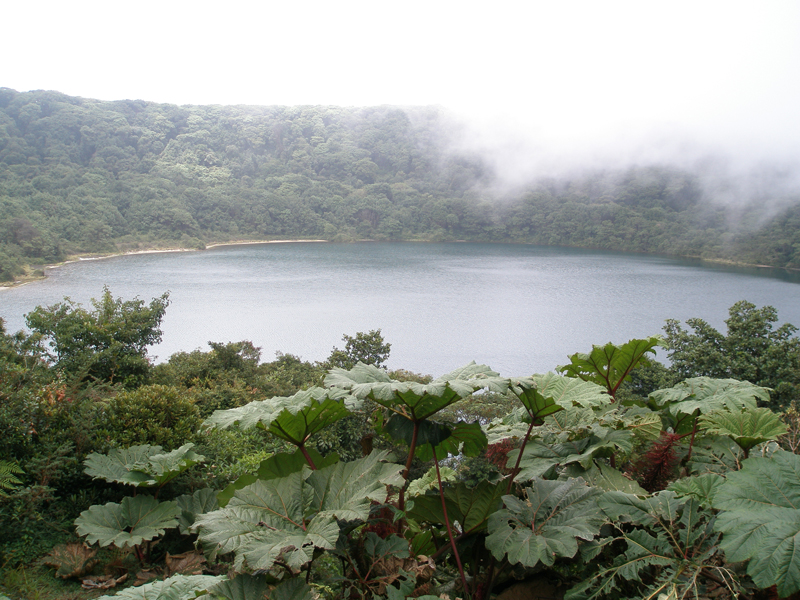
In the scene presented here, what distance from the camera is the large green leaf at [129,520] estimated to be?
2.49 meters

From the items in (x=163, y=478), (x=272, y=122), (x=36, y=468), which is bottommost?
(x=36, y=468)

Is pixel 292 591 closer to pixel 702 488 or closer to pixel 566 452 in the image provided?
pixel 566 452

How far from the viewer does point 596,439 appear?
73.5 inches

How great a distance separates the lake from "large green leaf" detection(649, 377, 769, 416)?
1849cm

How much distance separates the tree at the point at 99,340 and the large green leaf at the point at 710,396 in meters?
7.60

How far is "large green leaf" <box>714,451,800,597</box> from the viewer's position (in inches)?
44.9

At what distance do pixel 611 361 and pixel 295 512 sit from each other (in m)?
1.62

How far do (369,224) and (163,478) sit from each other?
80.8m

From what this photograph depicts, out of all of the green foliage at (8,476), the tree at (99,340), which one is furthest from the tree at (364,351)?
the green foliage at (8,476)

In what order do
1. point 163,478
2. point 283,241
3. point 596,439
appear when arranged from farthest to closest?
point 283,241 < point 163,478 < point 596,439

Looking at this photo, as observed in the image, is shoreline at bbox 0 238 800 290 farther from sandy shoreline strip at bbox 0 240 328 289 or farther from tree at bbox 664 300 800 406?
tree at bbox 664 300 800 406

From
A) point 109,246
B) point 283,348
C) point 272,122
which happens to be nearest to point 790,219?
point 283,348

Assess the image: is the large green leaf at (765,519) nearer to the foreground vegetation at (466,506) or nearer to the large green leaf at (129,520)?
the foreground vegetation at (466,506)

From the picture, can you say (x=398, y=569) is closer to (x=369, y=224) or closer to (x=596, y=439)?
(x=596, y=439)
